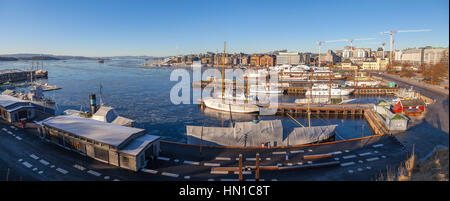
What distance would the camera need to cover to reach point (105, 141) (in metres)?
8.62

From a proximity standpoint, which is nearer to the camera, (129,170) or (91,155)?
(129,170)

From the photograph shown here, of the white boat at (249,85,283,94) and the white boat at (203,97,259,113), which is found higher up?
the white boat at (249,85,283,94)

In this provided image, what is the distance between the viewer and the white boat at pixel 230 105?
22.5m

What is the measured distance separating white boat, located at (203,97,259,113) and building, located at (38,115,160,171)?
1297 cm

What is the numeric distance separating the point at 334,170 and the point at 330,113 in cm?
1503

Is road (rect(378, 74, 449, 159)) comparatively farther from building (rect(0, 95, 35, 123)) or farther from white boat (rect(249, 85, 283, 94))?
white boat (rect(249, 85, 283, 94))

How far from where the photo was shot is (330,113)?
2225cm

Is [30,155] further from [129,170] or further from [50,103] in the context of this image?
[50,103]

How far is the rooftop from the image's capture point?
8.78 m

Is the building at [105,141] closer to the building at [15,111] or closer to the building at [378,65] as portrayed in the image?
the building at [15,111]

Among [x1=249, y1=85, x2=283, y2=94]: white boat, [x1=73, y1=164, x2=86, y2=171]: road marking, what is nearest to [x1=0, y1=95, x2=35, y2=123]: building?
[x1=73, y1=164, x2=86, y2=171]: road marking
